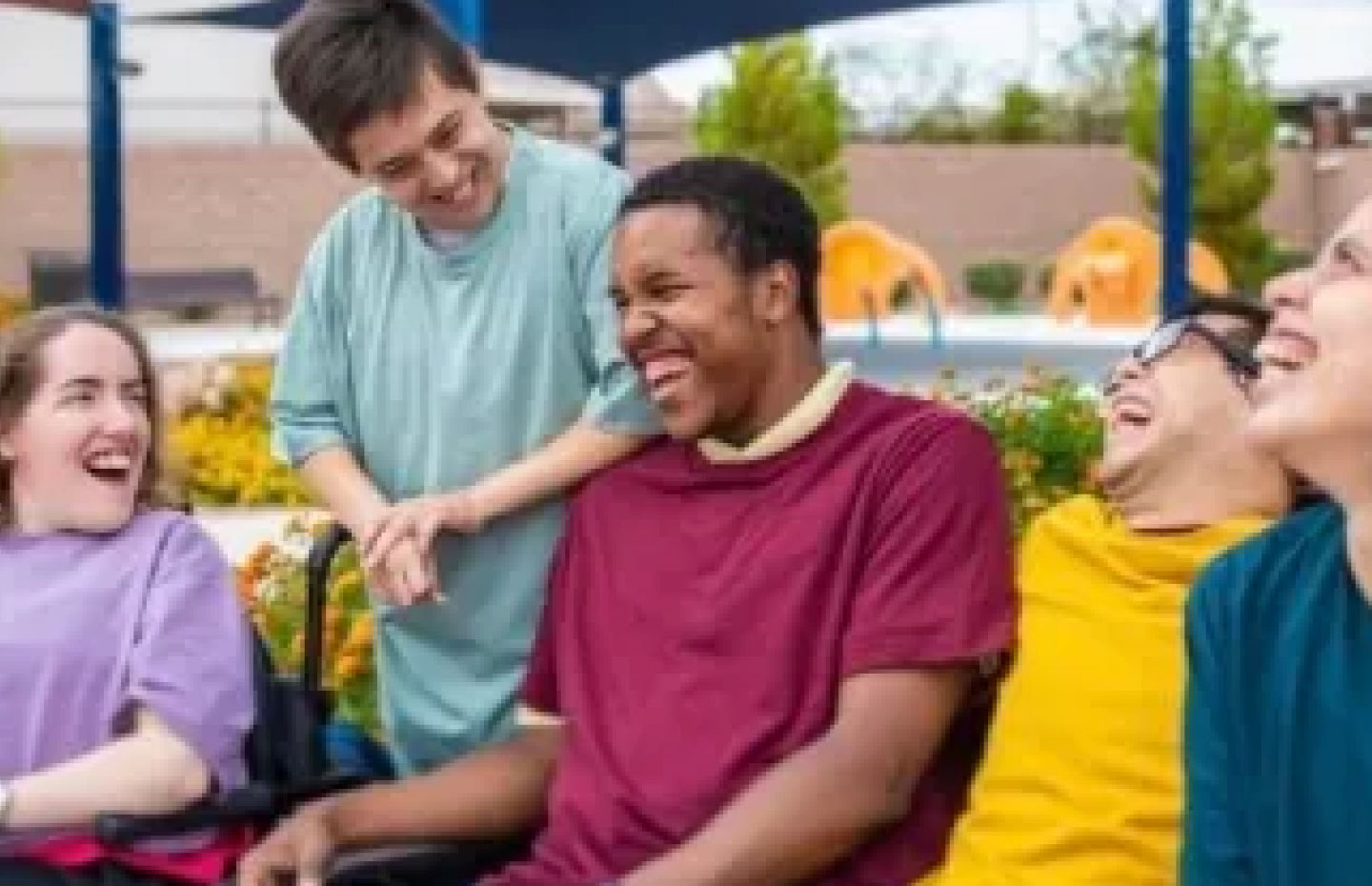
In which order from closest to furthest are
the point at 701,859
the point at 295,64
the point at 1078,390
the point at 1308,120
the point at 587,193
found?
the point at 701,859
the point at 295,64
the point at 587,193
the point at 1078,390
the point at 1308,120

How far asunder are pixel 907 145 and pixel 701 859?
28670mm

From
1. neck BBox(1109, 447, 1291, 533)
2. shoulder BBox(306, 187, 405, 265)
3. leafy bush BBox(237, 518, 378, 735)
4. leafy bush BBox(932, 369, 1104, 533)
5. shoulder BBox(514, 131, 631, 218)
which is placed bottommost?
leafy bush BBox(237, 518, 378, 735)

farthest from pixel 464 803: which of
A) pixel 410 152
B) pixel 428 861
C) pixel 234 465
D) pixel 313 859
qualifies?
pixel 234 465

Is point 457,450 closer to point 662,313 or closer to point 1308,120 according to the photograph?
point 662,313

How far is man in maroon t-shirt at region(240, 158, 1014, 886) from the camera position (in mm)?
2492

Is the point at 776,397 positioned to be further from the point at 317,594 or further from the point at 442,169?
the point at 317,594

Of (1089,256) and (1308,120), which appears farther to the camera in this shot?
(1308,120)

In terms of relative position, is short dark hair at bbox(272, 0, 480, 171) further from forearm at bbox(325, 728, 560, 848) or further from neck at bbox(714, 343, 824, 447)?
forearm at bbox(325, 728, 560, 848)

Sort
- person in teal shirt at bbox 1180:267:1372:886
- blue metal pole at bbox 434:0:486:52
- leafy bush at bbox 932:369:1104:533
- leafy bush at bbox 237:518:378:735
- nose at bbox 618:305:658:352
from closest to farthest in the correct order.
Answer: person in teal shirt at bbox 1180:267:1372:886 < nose at bbox 618:305:658:352 < leafy bush at bbox 237:518:378:735 < blue metal pole at bbox 434:0:486:52 < leafy bush at bbox 932:369:1104:533

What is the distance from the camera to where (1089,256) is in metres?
20.0

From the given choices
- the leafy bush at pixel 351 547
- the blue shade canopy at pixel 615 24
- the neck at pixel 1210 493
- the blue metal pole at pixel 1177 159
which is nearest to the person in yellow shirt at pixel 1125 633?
the neck at pixel 1210 493

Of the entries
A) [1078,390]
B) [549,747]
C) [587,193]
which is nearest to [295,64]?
[587,193]

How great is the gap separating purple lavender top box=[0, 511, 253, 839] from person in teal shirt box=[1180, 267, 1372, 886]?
52.4 inches

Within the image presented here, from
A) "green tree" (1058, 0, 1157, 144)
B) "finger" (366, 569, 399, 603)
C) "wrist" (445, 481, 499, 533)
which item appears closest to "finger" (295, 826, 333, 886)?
"finger" (366, 569, 399, 603)
